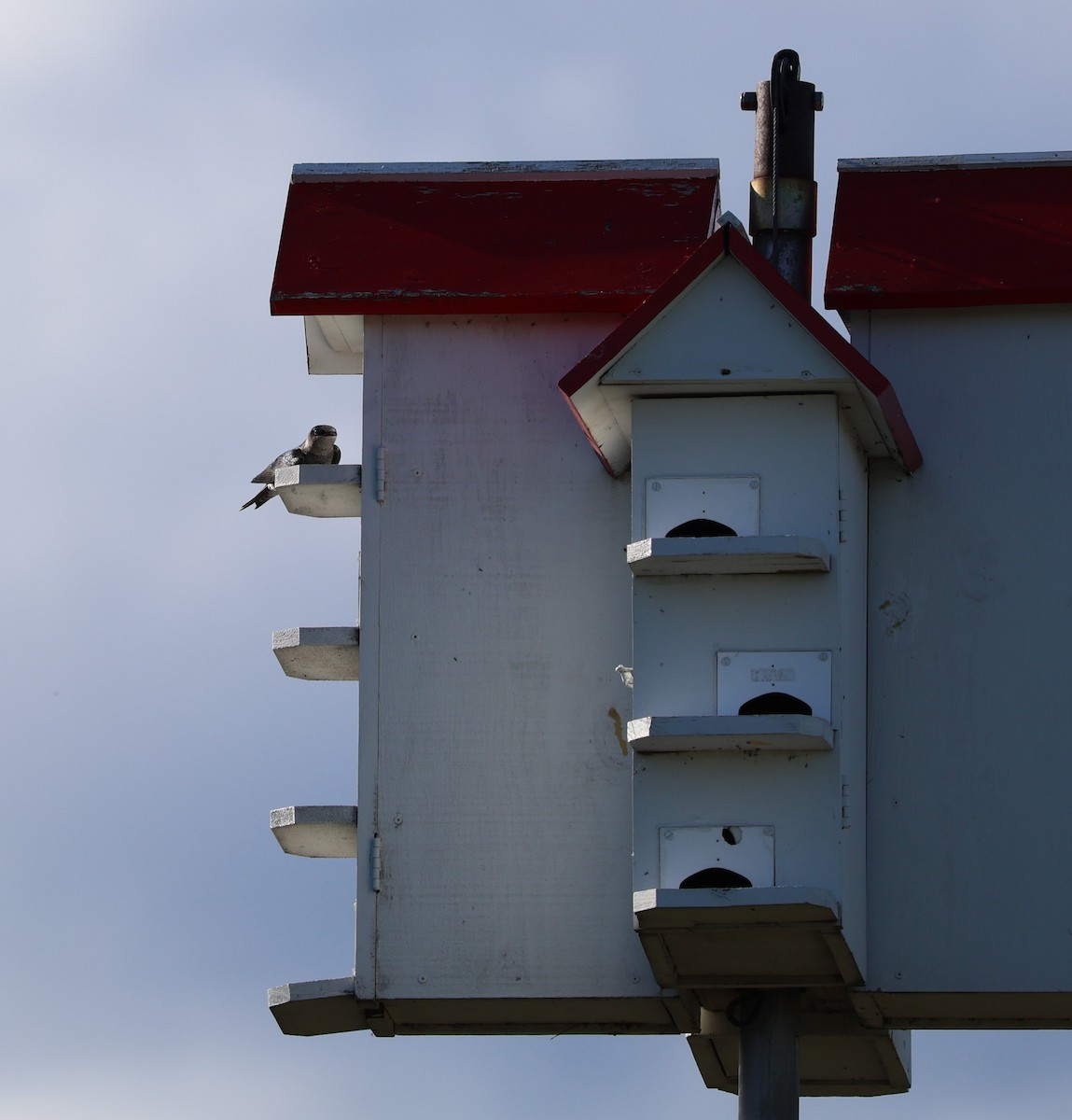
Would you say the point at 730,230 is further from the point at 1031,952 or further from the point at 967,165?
the point at 1031,952

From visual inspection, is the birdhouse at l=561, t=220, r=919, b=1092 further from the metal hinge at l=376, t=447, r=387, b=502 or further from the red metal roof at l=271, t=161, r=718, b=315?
the metal hinge at l=376, t=447, r=387, b=502

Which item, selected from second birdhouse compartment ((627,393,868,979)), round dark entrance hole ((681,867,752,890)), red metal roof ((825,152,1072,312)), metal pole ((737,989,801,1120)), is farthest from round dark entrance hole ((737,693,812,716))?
red metal roof ((825,152,1072,312))

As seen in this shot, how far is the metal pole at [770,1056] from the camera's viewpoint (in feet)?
37.6

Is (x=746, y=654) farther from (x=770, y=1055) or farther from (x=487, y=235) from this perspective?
(x=487, y=235)

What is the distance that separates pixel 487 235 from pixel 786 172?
1.16m

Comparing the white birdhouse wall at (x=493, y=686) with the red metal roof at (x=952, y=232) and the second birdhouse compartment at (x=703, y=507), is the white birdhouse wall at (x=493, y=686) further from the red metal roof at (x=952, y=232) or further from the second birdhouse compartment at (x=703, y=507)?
the red metal roof at (x=952, y=232)

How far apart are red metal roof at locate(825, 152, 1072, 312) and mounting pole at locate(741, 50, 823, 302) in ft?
0.48

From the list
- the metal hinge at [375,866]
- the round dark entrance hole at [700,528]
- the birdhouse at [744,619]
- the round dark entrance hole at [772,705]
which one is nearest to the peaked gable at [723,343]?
the birdhouse at [744,619]

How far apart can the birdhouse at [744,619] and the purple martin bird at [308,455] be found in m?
1.90

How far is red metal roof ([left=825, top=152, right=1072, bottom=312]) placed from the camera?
11.7 meters

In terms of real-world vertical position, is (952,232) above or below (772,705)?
above

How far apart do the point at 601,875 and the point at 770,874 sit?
0.85 meters

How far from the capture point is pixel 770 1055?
1147cm

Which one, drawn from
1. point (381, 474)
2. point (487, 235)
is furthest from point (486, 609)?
point (487, 235)
